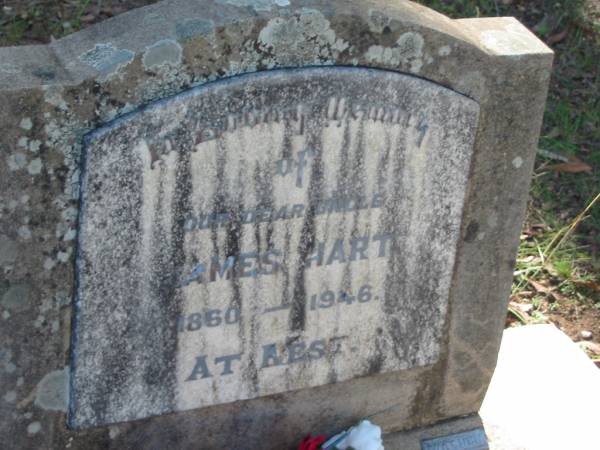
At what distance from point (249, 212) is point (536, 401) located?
1389 millimetres

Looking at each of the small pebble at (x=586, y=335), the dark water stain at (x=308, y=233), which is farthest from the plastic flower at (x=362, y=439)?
the small pebble at (x=586, y=335)

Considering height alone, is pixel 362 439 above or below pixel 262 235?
below

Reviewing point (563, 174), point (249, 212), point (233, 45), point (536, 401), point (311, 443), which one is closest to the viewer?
point (233, 45)

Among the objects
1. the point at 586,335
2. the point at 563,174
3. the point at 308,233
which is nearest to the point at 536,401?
the point at 586,335

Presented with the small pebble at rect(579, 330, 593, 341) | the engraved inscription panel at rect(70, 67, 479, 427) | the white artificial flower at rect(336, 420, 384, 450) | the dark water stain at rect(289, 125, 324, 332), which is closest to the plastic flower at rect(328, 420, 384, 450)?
the white artificial flower at rect(336, 420, 384, 450)

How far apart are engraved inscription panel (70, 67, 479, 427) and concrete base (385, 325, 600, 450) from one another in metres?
0.54

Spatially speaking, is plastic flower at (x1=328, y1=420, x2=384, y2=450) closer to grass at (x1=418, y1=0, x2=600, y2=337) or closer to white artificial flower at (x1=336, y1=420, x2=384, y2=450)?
white artificial flower at (x1=336, y1=420, x2=384, y2=450)

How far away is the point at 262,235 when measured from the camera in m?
2.47

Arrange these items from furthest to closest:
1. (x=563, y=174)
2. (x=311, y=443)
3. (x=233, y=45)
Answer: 1. (x=563, y=174)
2. (x=311, y=443)
3. (x=233, y=45)

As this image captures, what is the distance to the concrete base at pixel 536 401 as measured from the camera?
10.2ft

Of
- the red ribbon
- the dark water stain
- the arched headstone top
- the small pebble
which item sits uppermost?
the arched headstone top

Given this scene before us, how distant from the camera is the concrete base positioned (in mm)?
3104

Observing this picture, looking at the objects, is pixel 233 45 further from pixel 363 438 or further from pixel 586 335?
pixel 586 335

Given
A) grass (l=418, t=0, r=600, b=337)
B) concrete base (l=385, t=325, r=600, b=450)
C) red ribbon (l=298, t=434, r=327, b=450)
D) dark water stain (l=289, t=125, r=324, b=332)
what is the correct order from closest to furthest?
dark water stain (l=289, t=125, r=324, b=332), red ribbon (l=298, t=434, r=327, b=450), concrete base (l=385, t=325, r=600, b=450), grass (l=418, t=0, r=600, b=337)
